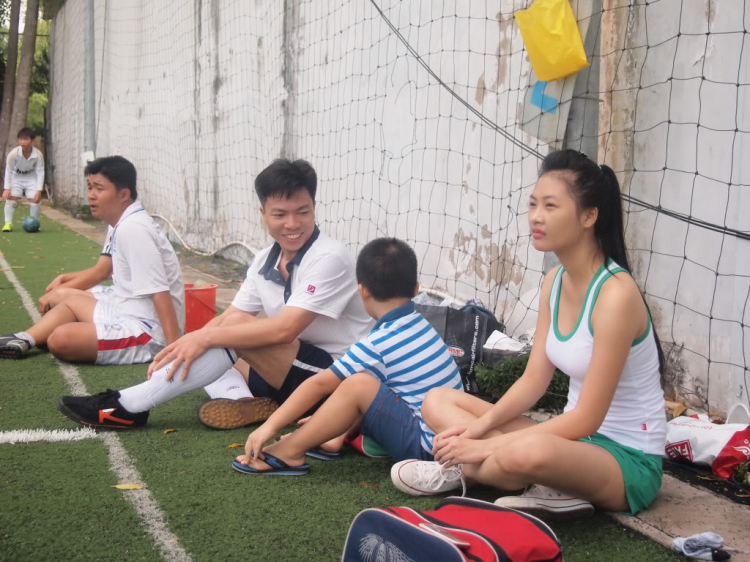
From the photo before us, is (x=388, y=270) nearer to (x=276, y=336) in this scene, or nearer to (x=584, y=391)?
(x=276, y=336)

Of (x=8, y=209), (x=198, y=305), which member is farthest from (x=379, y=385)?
(x=8, y=209)

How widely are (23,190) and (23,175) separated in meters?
0.26

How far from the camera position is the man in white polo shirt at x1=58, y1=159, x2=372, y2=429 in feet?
11.2

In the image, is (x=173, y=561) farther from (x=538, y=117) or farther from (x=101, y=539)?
(x=538, y=117)

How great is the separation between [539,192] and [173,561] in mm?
1560

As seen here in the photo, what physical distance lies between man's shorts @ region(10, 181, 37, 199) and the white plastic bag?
1273 cm

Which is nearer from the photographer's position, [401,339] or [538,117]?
[401,339]

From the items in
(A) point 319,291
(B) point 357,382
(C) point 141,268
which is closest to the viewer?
(B) point 357,382

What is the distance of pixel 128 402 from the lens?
3.49 meters

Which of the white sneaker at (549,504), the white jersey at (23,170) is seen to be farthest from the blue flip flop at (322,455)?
the white jersey at (23,170)

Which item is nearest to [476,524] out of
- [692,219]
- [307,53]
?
[692,219]

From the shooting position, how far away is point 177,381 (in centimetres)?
339

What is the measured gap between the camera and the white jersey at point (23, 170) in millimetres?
13680

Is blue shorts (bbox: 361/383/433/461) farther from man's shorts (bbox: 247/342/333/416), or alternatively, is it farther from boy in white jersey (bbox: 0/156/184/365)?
boy in white jersey (bbox: 0/156/184/365)
